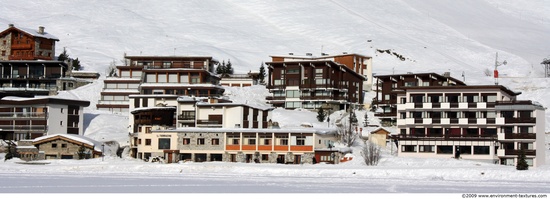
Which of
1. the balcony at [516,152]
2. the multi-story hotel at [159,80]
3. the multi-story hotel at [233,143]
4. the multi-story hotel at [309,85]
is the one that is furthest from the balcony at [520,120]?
the multi-story hotel at [159,80]

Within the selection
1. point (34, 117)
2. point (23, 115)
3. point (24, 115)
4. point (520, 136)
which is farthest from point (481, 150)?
point (23, 115)

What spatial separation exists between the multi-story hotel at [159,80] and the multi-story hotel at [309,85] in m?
7.06

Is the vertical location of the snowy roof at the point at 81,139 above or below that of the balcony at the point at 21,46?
below

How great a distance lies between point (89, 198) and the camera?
46969 mm

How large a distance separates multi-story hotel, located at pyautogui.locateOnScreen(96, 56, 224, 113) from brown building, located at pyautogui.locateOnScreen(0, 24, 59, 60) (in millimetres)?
16315

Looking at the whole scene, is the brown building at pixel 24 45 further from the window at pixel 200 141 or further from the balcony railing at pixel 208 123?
the window at pixel 200 141

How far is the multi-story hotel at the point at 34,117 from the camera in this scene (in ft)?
300

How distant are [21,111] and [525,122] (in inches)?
1863

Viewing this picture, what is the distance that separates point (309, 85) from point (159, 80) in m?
17.6

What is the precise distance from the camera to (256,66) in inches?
6068

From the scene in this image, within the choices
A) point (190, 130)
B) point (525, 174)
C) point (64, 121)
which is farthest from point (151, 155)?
point (525, 174)

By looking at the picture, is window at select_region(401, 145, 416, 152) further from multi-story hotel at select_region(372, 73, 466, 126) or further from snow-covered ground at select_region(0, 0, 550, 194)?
multi-story hotel at select_region(372, 73, 466, 126)

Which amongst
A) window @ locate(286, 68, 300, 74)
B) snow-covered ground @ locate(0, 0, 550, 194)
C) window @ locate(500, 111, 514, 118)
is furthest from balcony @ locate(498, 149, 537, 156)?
window @ locate(286, 68, 300, 74)

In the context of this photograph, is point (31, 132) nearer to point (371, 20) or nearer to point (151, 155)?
point (151, 155)
